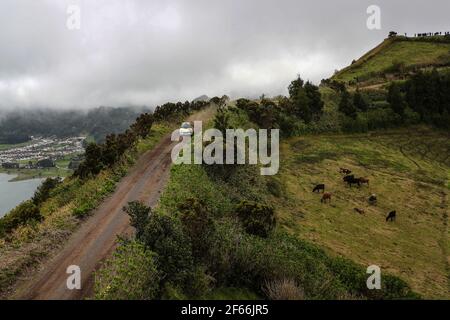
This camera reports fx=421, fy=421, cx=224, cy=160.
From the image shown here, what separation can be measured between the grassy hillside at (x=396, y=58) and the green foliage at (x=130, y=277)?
79.3m

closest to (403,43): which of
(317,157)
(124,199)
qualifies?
(317,157)

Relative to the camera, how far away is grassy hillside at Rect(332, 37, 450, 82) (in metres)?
89.0

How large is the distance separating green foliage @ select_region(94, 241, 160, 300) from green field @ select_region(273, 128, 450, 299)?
50.2ft

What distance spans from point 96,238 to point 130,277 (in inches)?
271

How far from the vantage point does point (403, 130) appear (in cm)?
6334

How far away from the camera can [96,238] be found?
69.4 ft

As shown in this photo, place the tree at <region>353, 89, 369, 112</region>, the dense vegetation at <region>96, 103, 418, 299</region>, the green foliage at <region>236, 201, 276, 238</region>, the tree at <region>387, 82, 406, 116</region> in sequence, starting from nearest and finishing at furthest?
the dense vegetation at <region>96, 103, 418, 299</region> < the green foliage at <region>236, 201, 276, 238</region> < the tree at <region>387, 82, 406, 116</region> < the tree at <region>353, 89, 369, 112</region>

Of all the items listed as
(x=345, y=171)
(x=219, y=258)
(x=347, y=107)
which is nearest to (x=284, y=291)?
(x=219, y=258)

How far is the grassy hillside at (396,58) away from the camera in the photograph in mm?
88975

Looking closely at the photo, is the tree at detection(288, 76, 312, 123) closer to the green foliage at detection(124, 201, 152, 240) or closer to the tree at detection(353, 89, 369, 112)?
the tree at detection(353, 89, 369, 112)

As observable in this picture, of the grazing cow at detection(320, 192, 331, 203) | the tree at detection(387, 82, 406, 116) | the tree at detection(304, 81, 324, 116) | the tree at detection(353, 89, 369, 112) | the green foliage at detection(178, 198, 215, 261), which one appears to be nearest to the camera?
the green foliage at detection(178, 198, 215, 261)

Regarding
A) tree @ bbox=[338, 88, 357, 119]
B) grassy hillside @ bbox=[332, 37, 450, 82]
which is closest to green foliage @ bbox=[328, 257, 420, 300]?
tree @ bbox=[338, 88, 357, 119]
